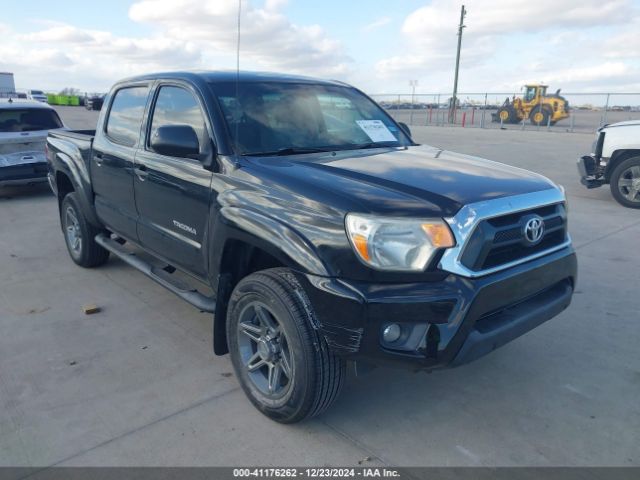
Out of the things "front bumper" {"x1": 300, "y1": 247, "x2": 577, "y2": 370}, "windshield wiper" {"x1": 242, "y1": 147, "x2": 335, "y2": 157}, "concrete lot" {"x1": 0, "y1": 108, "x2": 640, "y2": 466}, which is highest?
"windshield wiper" {"x1": 242, "y1": 147, "x2": 335, "y2": 157}

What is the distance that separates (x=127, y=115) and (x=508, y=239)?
3321 millimetres

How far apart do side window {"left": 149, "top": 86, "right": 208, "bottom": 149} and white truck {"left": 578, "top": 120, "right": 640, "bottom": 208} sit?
7.25 m

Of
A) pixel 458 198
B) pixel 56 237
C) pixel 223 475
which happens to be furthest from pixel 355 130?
pixel 56 237

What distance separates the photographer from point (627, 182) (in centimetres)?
842

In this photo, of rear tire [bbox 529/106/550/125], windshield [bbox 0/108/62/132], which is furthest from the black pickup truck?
rear tire [bbox 529/106/550/125]

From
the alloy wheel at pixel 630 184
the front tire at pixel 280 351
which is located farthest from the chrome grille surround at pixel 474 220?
the alloy wheel at pixel 630 184

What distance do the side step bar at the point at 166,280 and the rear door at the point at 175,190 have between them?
14 centimetres

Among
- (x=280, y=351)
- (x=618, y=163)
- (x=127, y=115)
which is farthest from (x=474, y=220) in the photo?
(x=618, y=163)

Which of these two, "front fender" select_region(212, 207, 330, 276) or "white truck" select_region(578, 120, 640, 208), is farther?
"white truck" select_region(578, 120, 640, 208)

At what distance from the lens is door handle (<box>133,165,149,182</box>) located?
13.1 feet

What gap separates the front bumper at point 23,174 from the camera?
8758 mm

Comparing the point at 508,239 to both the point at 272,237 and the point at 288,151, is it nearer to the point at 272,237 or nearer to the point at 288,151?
the point at 272,237

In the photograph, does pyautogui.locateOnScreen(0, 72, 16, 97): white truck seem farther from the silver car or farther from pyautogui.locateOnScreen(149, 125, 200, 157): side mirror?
pyautogui.locateOnScreen(149, 125, 200, 157): side mirror

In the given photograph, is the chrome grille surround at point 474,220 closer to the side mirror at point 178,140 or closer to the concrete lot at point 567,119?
the side mirror at point 178,140
